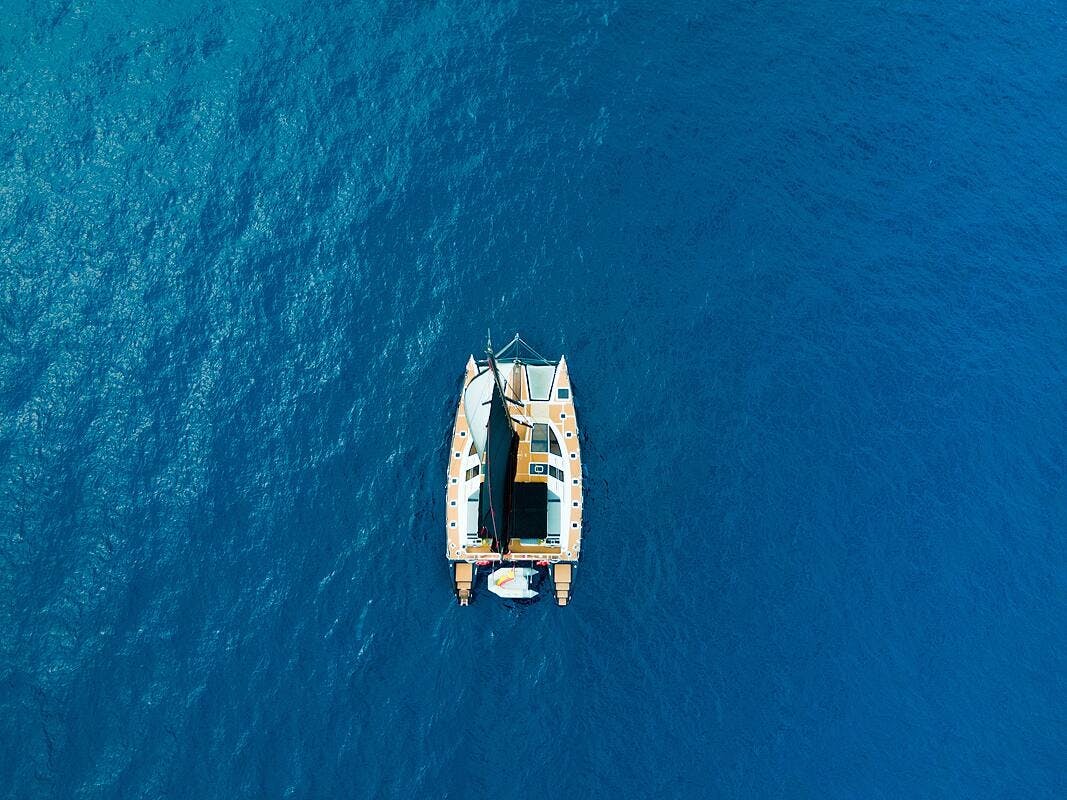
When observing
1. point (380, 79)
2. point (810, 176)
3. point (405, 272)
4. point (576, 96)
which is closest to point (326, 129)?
point (380, 79)

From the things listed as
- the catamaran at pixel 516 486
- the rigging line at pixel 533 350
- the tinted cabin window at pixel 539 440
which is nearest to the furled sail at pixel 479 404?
the catamaran at pixel 516 486

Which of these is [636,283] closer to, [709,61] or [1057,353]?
[709,61]

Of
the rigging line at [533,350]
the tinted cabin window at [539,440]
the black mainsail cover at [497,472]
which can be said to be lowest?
the black mainsail cover at [497,472]

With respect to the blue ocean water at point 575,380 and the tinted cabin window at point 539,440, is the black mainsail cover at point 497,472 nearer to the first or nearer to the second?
the tinted cabin window at point 539,440

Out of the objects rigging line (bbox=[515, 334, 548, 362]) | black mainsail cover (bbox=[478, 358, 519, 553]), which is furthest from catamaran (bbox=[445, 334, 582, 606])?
rigging line (bbox=[515, 334, 548, 362])

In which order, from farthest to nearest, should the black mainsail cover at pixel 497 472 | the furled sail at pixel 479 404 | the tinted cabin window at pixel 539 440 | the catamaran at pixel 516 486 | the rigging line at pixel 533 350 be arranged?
the rigging line at pixel 533 350, the tinted cabin window at pixel 539 440, the furled sail at pixel 479 404, the catamaran at pixel 516 486, the black mainsail cover at pixel 497 472

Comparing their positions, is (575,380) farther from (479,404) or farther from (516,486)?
(516,486)

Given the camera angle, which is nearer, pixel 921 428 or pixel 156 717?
pixel 156 717
